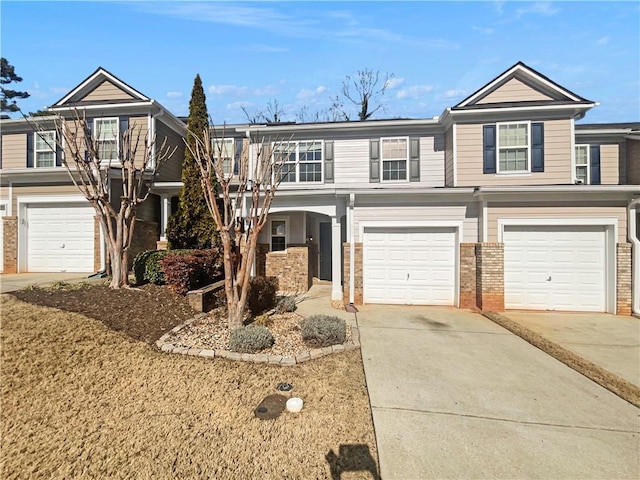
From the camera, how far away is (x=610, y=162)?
11781 mm

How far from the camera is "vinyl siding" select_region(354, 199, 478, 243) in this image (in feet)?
27.0

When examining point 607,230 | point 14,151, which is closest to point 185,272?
point 607,230

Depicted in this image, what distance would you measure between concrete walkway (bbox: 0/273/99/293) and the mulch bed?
1.42 m

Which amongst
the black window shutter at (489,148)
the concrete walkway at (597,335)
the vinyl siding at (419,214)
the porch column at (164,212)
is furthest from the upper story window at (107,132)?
the concrete walkway at (597,335)

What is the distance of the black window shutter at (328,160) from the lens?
36.6 ft

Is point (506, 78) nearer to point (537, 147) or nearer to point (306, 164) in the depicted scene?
point (537, 147)

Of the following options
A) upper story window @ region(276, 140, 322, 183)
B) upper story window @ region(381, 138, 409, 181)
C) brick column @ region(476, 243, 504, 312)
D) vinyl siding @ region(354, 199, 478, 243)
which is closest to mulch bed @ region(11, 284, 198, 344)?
vinyl siding @ region(354, 199, 478, 243)

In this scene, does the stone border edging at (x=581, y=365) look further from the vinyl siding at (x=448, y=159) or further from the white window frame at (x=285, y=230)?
the white window frame at (x=285, y=230)

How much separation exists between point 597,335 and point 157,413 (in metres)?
7.98

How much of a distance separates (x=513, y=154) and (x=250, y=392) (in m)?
10.4

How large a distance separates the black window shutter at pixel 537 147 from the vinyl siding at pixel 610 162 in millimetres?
4788

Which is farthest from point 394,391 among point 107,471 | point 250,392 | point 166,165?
point 166,165

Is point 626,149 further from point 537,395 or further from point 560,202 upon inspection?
point 537,395

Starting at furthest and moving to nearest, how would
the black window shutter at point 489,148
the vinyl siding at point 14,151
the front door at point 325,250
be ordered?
the vinyl siding at point 14,151
the front door at point 325,250
the black window shutter at point 489,148
